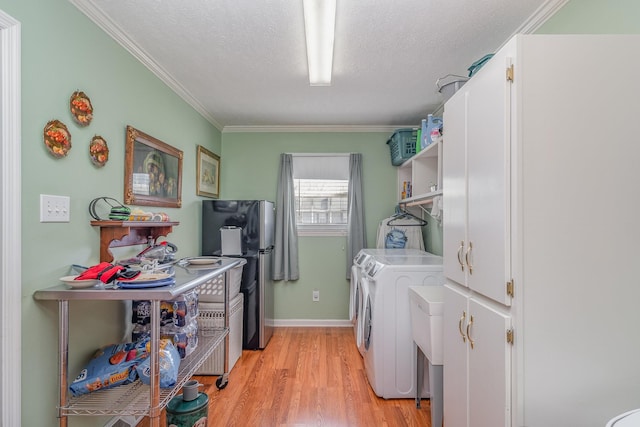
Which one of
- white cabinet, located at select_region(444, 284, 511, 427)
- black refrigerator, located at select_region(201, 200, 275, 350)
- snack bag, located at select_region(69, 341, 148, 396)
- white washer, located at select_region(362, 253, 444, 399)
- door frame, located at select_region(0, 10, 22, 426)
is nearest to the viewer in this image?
white cabinet, located at select_region(444, 284, 511, 427)

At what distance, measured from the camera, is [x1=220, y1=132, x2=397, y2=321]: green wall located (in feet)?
12.6

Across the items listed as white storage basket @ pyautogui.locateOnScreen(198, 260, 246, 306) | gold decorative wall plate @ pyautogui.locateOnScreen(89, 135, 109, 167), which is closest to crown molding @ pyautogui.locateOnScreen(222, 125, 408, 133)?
white storage basket @ pyautogui.locateOnScreen(198, 260, 246, 306)

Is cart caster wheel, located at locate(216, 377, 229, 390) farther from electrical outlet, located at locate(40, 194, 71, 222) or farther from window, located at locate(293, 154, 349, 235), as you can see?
window, located at locate(293, 154, 349, 235)

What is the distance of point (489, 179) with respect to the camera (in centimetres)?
119

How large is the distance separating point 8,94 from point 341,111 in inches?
101

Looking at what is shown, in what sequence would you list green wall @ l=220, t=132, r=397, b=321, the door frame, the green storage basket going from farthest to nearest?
green wall @ l=220, t=132, r=397, b=321 → the green storage basket → the door frame

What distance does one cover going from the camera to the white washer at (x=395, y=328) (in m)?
2.26

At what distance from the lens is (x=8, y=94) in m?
1.25

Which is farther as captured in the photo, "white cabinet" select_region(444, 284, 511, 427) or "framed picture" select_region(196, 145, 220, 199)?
"framed picture" select_region(196, 145, 220, 199)

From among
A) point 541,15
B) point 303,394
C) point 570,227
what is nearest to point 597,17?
→ point 541,15

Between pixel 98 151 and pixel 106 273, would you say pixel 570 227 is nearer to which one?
pixel 106 273

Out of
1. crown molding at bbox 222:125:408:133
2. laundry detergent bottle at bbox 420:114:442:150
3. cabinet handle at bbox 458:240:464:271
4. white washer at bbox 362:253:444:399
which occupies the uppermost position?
crown molding at bbox 222:125:408:133

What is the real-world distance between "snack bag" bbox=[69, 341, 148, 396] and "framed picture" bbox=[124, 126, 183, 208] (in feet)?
3.00

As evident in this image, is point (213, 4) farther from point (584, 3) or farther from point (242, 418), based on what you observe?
point (242, 418)
